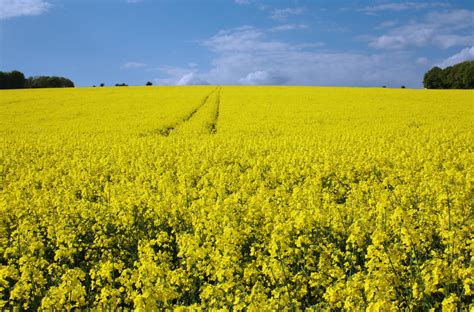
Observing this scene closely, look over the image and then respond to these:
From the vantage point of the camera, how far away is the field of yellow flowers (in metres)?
5.02

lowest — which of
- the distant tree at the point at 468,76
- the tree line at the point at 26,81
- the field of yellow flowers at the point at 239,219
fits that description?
the field of yellow flowers at the point at 239,219

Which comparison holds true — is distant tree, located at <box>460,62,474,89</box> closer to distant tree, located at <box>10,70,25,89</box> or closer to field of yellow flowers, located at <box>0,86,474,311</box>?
field of yellow flowers, located at <box>0,86,474,311</box>

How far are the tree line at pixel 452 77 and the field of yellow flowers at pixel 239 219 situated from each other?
58.9 m

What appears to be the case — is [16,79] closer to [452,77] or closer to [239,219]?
[452,77]

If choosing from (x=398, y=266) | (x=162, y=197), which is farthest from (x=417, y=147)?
(x=398, y=266)

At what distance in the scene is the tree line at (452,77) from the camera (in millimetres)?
78188

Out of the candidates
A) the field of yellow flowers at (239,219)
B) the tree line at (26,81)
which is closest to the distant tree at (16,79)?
the tree line at (26,81)

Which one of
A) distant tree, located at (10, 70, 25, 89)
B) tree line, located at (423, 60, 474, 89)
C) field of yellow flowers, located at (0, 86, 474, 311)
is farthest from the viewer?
distant tree, located at (10, 70, 25, 89)

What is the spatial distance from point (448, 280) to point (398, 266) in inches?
30.4

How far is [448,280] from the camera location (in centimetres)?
461

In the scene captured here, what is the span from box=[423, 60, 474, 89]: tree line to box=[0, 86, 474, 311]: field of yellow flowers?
58927mm

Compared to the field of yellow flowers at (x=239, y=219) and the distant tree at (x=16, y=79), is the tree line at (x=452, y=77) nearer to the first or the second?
the field of yellow flowers at (x=239, y=219)

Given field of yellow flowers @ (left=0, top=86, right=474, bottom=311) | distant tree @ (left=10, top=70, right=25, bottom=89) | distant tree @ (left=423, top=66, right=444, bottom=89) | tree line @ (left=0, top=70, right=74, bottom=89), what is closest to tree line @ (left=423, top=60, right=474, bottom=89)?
distant tree @ (left=423, top=66, right=444, bottom=89)

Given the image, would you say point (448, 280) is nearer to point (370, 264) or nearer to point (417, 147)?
point (370, 264)
